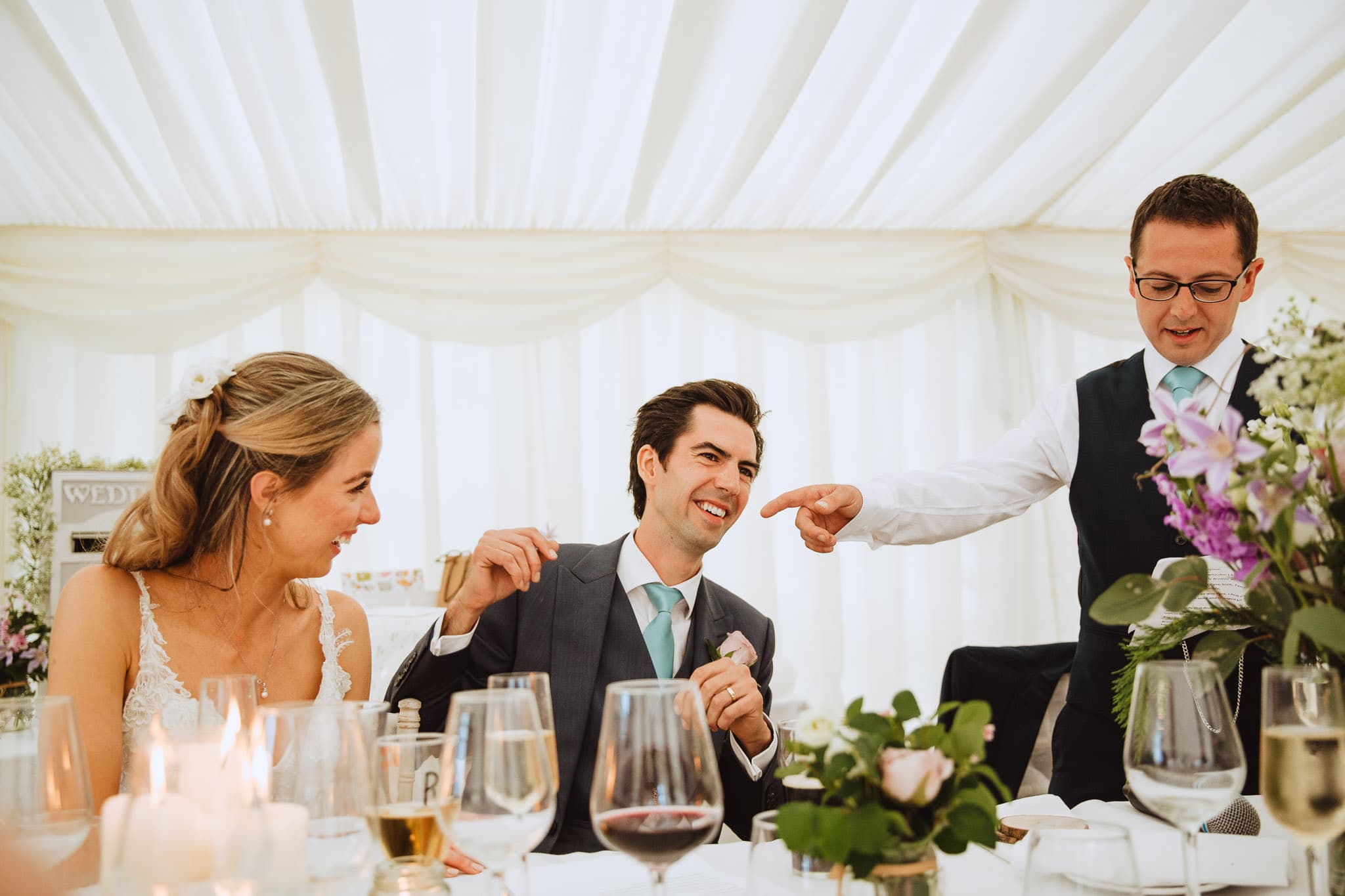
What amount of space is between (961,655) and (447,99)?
10.8 ft

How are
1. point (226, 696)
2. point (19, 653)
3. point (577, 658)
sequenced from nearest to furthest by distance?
point (226, 696) < point (577, 658) < point (19, 653)

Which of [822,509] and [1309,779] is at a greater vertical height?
[822,509]

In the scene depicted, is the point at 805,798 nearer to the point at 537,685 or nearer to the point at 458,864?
the point at 537,685

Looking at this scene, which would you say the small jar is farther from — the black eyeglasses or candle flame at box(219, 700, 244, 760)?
the black eyeglasses

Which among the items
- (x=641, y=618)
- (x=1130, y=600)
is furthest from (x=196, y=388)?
(x=1130, y=600)

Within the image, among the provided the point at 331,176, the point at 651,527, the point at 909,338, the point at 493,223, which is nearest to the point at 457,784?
the point at 651,527

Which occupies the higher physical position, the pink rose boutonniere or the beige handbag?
the beige handbag

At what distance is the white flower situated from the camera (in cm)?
87

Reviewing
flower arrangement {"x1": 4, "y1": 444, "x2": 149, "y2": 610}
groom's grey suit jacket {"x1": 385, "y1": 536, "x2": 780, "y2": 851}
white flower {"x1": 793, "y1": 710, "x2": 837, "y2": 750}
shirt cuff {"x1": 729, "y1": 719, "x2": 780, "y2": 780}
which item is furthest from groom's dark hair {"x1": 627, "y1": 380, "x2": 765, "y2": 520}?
flower arrangement {"x1": 4, "y1": 444, "x2": 149, "y2": 610}

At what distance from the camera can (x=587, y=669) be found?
2.18 meters

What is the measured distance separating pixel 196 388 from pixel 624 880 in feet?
4.51

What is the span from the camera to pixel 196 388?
79.3 inches

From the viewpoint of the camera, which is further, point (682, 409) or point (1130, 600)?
point (682, 409)

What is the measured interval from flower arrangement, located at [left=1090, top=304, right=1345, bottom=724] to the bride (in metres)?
1.43
